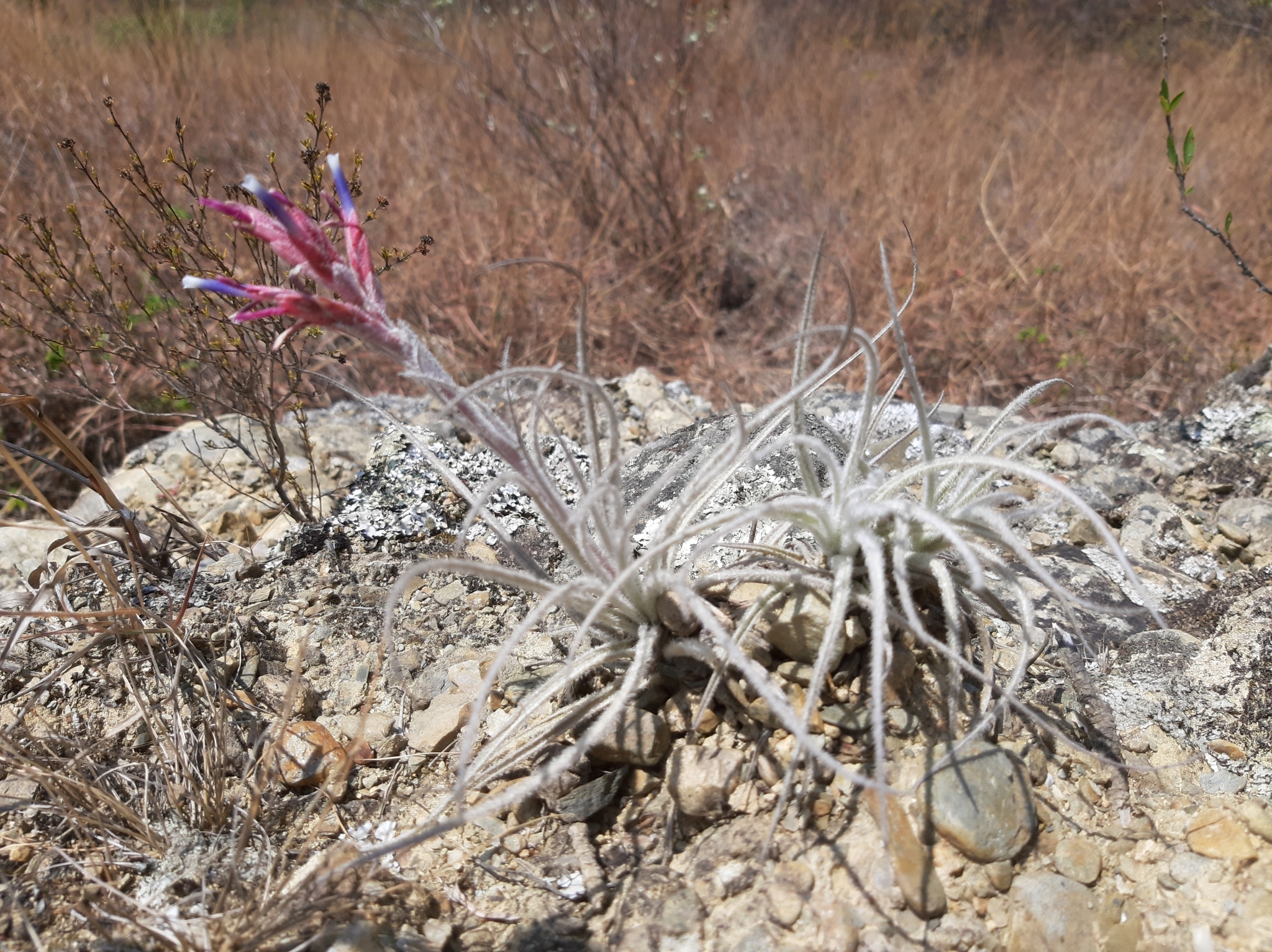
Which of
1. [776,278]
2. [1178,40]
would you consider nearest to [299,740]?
[776,278]

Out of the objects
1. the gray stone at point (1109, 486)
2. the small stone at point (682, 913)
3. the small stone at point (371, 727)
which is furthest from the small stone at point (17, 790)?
Answer: the gray stone at point (1109, 486)

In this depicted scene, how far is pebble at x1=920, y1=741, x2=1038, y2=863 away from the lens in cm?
114

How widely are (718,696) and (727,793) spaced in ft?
0.52

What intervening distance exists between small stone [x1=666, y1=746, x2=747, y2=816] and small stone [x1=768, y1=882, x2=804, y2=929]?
0.14m

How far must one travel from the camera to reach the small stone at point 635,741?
130 cm

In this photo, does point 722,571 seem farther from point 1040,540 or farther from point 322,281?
point 1040,540

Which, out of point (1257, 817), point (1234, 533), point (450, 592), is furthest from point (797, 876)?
point (1234, 533)

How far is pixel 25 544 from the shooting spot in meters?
2.40

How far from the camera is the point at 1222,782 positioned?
1.28 meters

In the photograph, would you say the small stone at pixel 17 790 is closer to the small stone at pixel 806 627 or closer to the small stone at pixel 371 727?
the small stone at pixel 371 727

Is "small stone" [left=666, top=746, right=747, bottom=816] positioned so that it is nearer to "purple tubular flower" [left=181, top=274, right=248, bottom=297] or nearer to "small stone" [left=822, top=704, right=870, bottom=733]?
"small stone" [left=822, top=704, right=870, bottom=733]

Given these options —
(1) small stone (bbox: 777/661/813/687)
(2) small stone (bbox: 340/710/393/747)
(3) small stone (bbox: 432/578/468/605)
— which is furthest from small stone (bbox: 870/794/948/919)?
(3) small stone (bbox: 432/578/468/605)

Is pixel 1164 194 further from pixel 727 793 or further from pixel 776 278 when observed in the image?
pixel 727 793

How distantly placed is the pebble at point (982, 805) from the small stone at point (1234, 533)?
1.29m
